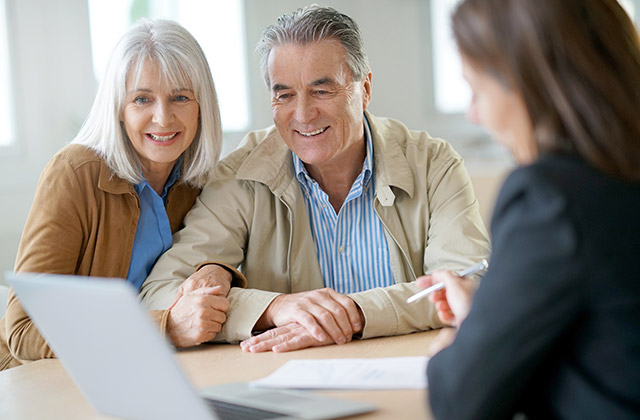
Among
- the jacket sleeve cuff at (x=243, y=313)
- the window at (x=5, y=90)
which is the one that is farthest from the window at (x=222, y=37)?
the jacket sleeve cuff at (x=243, y=313)

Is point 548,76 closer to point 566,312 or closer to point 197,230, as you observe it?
point 566,312

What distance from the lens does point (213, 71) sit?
4.04m

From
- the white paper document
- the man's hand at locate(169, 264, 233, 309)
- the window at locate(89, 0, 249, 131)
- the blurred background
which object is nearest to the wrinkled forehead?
the man's hand at locate(169, 264, 233, 309)

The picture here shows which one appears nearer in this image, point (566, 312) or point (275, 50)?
point (566, 312)

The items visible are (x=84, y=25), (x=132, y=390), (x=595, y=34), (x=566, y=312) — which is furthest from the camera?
(x=84, y=25)

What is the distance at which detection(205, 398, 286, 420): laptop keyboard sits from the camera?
101cm

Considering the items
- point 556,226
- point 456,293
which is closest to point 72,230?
point 456,293

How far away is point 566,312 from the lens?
2.50 feet

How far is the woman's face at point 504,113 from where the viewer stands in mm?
884

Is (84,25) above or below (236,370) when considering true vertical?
above

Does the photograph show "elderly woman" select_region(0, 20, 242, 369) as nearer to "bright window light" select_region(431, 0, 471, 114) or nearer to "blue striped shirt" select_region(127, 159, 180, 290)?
"blue striped shirt" select_region(127, 159, 180, 290)

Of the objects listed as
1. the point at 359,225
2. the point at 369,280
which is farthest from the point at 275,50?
the point at 369,280

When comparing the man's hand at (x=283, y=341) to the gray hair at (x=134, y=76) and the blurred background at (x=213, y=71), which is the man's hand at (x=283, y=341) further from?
the blurred background at (x=213, y=71)

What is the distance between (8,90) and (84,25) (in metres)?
0.45
